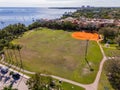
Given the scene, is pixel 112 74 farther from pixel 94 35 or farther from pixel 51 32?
pixel 51 32

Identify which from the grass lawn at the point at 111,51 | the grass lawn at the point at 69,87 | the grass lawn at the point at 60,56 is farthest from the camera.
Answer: the grass lawn at the point at 111,51

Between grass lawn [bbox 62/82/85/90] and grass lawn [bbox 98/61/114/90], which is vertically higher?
grass lawn [bbox 98/61/114/90]

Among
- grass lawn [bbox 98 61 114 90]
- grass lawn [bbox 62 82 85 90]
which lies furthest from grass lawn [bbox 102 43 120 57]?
grass lawn [bbox 62 82 85 90]

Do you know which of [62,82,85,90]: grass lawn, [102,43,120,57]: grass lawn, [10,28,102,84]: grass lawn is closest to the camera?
[62,82,85,90]: grass lawn

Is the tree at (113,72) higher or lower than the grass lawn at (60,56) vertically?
higher

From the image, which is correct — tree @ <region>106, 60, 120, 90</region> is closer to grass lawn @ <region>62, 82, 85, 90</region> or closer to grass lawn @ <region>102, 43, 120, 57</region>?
grass lawn @ <region>62, 82, 85, 90</region>

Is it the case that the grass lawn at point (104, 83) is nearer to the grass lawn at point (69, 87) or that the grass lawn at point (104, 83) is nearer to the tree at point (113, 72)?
the tree at point (113, 72)

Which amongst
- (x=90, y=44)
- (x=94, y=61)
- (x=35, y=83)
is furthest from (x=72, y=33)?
(x=35, y=83)

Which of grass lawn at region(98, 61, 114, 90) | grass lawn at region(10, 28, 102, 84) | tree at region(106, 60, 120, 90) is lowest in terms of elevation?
grass lawn at region(10, 28, 102, 84)

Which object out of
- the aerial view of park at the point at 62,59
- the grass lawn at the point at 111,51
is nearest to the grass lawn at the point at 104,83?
the aerial view of park at the point at 62,59

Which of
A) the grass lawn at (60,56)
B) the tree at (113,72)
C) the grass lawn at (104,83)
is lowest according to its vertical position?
the grass lawn at (60,56)
